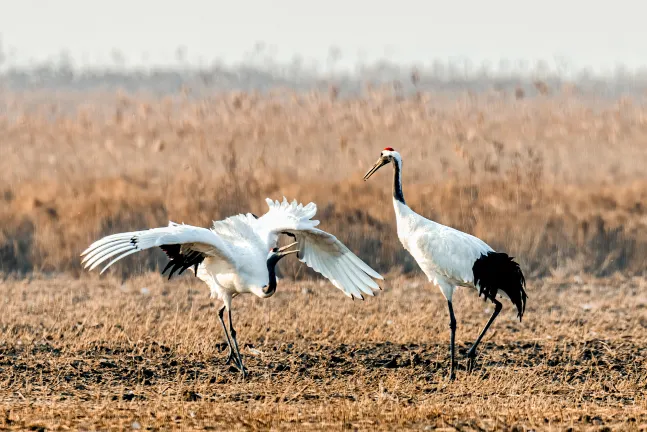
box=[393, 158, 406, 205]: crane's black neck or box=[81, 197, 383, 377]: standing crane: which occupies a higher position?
box=[393, 158, 406, 205]: crane's black neck

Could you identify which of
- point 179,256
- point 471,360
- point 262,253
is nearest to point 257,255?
point 262,253

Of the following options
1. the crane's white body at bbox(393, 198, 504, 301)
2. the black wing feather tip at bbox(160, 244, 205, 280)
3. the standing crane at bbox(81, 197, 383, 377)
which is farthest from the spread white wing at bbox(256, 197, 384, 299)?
the black wing feather tip at bbox(160, 244, 205, 280)

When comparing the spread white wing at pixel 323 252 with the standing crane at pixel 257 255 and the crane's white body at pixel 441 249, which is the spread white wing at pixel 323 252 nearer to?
the standing crane at pixel 257 255

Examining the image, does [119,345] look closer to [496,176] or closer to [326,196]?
[326,196]

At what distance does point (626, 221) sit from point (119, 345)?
7.09 meters

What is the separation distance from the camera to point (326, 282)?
37.2ft

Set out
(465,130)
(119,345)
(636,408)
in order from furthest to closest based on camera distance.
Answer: (465,130)
(119,345)
(636,408)

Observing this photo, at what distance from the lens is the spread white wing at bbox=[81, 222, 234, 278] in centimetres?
637

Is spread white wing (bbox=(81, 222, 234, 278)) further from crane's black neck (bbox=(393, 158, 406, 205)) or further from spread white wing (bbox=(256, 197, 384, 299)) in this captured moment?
crane's black neck (bbox=(393, 158, 406, 205))

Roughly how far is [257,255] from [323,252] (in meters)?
0.58

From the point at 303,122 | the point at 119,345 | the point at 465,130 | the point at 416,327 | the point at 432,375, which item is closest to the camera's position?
the point at 432,375

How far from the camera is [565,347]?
806cm

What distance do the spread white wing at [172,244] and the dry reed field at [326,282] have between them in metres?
0.77

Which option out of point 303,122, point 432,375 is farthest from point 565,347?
point 303,122
